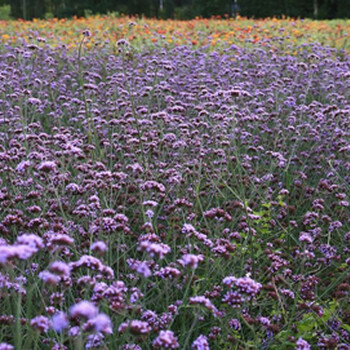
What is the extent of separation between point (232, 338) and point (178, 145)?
2117 millimetres

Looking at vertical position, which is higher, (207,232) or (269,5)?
(269,5)

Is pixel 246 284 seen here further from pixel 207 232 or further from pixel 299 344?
pixel 207 232

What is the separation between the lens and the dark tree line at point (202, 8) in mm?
26047

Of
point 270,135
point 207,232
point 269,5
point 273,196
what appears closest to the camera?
point 207,232

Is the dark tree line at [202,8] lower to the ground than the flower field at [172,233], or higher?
higher

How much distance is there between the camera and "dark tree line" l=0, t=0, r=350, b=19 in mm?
26047

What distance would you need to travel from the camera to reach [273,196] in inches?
177

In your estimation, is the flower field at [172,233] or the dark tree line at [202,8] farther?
the dark tree line at [202,8]

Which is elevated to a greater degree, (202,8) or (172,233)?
(202,8)

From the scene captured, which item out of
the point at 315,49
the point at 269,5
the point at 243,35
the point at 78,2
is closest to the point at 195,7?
the point at 269,5

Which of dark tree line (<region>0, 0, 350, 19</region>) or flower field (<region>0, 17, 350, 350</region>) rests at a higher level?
dark tree line (<region>0, 0, 350, 19</region>)

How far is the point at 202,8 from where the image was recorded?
2759 centimetres

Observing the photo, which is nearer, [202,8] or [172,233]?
[172,233]

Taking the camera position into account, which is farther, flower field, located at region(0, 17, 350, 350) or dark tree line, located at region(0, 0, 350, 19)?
dark tree line, located at region(0, 0, 350, 19)
